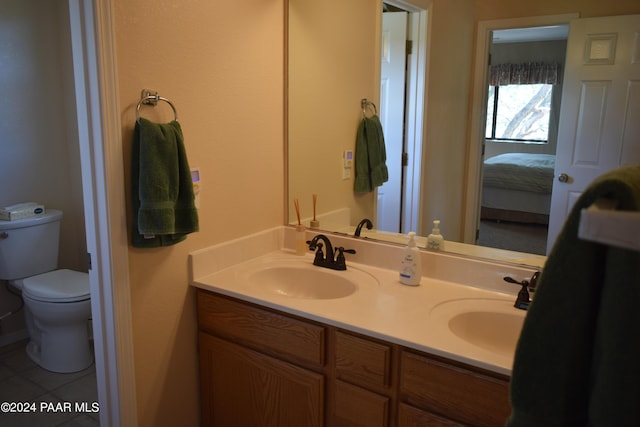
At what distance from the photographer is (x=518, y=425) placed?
66 cm

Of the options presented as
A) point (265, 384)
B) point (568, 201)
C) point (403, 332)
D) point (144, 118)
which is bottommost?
point (265, 384)

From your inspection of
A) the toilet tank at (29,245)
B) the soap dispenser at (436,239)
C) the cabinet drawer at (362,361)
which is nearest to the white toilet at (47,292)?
the toilet tank at (29,245)

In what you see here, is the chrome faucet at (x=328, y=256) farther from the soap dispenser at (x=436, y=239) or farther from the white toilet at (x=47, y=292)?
the white toilet at (x=47, y=292)

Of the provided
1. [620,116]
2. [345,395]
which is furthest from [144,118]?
[620,116]

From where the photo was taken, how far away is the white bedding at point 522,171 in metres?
1.66

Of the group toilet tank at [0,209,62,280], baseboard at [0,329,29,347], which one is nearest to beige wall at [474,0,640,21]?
toilet tank at [0,209,62,280]

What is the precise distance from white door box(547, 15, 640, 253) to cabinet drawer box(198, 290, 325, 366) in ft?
2.75

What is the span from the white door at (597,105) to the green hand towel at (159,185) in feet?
3.92

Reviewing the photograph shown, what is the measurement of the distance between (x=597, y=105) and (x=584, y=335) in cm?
119

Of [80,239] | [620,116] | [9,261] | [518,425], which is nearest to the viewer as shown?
[518,425]

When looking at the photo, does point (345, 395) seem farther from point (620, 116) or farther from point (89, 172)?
point (620, 116)

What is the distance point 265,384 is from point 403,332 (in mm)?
609

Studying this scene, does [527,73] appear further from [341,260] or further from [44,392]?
[44,392]

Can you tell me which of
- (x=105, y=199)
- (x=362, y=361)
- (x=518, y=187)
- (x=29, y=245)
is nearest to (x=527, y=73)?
(x=518, y=187)
